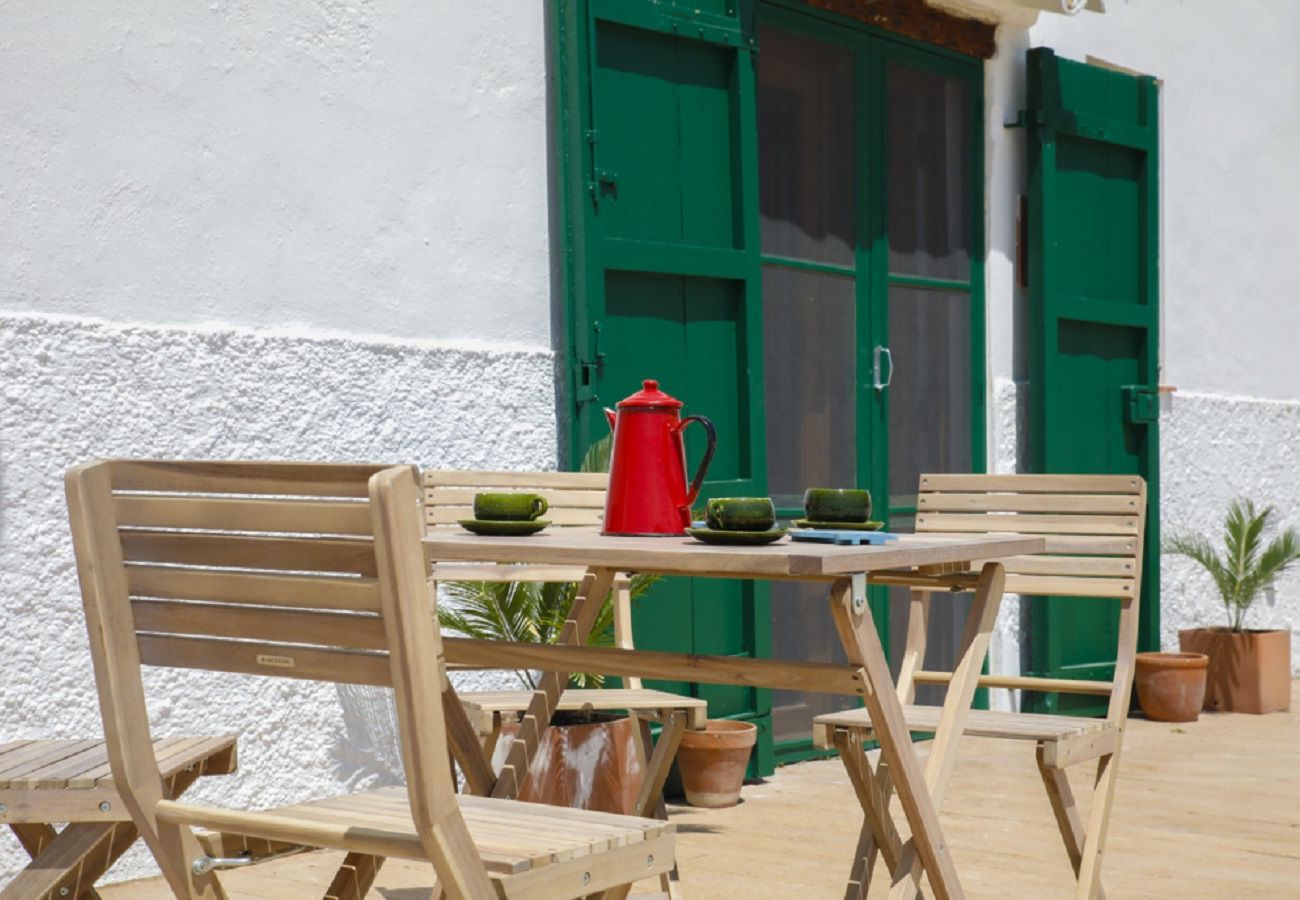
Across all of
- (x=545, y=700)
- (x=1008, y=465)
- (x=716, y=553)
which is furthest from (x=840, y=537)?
(x=1008, y=465)

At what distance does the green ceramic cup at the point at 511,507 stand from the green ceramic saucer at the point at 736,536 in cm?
41

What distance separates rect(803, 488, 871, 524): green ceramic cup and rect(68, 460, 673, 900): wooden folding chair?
0.84 meters

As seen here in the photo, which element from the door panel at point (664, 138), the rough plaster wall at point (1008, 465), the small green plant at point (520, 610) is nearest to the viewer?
the small green plant at point (520, 610)

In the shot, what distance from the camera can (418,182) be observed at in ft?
15.6

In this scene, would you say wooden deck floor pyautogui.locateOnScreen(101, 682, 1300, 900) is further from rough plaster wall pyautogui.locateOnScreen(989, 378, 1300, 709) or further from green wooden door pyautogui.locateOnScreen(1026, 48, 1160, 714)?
rough plaster wall pyautogui.locateOnScreen(989, 378, 1300, 709)

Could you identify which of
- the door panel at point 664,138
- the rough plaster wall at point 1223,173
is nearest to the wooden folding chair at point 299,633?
the door panel at point 664,138

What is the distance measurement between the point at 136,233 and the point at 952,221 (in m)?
3.41

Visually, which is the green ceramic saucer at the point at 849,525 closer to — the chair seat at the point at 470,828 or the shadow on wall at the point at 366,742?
the chair seat at the point at 470,828

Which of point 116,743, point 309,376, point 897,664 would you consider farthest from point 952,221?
point 116,743

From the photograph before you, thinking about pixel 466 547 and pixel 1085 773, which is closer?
pixel 466 547

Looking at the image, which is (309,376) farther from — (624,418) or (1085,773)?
(1085,773)

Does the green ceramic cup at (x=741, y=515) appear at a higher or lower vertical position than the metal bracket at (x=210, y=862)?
higher

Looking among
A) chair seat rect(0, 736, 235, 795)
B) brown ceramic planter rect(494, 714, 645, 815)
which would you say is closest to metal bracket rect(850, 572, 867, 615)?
chair seat rect(0, 736, 235, 795)

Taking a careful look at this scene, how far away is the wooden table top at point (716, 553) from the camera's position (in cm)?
232
